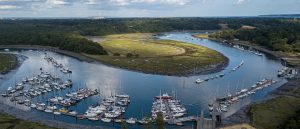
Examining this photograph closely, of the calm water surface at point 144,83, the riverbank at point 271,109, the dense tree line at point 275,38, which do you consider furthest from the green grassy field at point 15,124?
the dense tree line at point 275,38

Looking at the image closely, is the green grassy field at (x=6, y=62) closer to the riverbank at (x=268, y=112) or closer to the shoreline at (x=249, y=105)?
the shoreline at (x=249, y=105)

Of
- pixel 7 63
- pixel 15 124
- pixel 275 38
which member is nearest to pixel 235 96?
pixel 15 124

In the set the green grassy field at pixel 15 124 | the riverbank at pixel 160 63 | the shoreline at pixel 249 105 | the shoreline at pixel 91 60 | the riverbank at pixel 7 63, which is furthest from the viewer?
the riverbank at pixel 7 63

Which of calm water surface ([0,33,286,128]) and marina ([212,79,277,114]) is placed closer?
marina ([212,79,277,114])

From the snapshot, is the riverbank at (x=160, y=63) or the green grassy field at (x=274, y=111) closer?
the green grassy field at (x=274, y=111)

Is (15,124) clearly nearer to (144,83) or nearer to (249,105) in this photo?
(144,83)

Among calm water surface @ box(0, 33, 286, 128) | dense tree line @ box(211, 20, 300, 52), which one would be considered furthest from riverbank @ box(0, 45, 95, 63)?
dense tree line @ box(211, 20, 300, 52)

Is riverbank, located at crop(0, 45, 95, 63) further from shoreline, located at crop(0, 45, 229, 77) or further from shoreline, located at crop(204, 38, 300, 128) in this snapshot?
shoreline, located at crop(204, 38, 300, 128)
